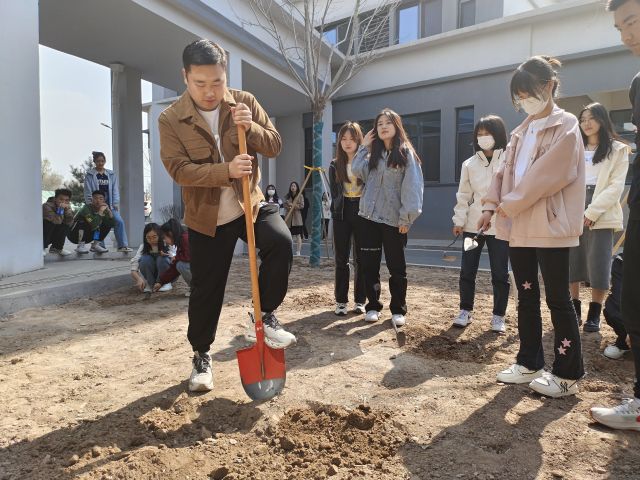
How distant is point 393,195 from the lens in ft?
12.3

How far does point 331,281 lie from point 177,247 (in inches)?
80.3

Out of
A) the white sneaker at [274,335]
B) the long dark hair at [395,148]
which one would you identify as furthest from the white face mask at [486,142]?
the white sneaker at [274,335]

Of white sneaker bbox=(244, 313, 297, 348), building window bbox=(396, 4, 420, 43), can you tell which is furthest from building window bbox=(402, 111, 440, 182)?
white sneaker bbox=(244, 313, 297, 348)

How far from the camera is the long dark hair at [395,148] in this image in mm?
3770

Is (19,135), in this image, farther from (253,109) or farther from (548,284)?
(548,284)

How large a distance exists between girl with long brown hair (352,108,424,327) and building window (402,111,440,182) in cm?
962

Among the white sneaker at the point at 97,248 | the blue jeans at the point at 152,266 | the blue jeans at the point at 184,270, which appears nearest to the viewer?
the blue jeans at the point at 184,270

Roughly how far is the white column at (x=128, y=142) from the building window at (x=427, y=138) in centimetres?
742

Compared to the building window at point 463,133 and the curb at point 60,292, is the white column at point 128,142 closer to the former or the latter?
the curb at point 60,292

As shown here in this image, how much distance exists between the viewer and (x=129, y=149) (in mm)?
9234

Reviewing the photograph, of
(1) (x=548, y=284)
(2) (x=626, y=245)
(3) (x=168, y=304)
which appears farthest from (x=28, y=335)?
(2) (x=626, y=245)

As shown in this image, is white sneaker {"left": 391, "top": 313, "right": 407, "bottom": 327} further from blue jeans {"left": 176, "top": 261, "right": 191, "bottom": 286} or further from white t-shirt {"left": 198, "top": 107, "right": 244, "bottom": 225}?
blue jeans {"left": 176, "top": 261, "right": 191, "bottom": 286}

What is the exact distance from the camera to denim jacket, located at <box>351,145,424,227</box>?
3703 millimetres

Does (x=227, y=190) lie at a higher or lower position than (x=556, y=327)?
higher
